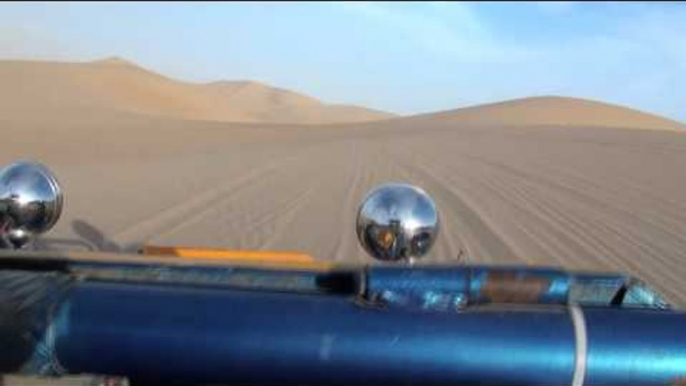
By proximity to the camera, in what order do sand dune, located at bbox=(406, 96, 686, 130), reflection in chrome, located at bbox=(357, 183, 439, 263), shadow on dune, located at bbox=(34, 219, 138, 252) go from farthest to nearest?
1. sand dune, located at bbox=(406, 96, 686, 130)
2. shadow on dune, located at bbox=(34, 219, 138, 252)
3. reflection in chrome, located at bbox=(357, 183, 439, 263)

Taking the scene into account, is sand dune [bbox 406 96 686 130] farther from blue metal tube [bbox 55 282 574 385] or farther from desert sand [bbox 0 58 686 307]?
blue metal tube [bbox 55 282 574 385]

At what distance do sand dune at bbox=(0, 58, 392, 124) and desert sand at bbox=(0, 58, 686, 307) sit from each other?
19883 mm

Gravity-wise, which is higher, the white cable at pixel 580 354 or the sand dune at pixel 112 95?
the sand dune at pixel 112 95

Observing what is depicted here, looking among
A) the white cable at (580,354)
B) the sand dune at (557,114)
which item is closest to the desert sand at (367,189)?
the white cable at (580,354)

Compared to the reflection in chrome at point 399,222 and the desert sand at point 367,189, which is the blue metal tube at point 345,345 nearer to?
the reflection in chrome at point 399,222

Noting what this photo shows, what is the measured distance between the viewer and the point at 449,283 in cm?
357

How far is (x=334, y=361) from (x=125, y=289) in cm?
69

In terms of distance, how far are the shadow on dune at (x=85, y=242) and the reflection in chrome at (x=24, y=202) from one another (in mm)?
4240

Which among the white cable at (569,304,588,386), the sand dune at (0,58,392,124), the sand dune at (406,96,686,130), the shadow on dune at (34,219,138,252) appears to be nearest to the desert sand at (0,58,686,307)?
the shadow on dune at (34,219,138,252)

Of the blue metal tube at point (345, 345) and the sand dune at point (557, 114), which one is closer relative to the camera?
the blue metal tube at point (345, 345)

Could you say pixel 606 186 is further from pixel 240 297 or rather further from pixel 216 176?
pixel 240 297

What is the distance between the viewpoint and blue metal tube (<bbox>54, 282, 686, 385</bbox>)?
3.37m

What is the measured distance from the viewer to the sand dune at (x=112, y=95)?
68250mm

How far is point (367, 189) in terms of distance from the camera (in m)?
19.9
